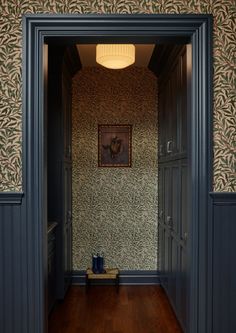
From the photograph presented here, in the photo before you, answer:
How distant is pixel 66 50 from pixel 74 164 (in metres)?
1.43

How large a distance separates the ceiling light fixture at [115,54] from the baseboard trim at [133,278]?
262cm

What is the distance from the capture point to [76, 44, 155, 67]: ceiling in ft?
13.7

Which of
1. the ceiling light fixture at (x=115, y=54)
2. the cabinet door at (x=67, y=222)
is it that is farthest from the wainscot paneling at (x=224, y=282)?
the cabinet door at (x=67, y=222)

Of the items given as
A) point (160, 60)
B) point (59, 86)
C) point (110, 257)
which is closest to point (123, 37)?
point (59, 86)

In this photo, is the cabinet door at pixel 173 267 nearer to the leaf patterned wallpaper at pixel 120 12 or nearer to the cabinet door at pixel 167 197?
the cabinet door at pixel 167 197

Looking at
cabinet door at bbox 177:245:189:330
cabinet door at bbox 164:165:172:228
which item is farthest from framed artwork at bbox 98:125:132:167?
cabinet door at bbox 177:245:189:330

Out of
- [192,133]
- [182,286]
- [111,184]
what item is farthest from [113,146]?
[192,133]

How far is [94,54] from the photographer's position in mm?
4426

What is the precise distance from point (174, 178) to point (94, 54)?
173 cm

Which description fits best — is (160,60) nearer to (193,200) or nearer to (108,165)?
(108,165)

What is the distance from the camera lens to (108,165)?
4918 millimetres

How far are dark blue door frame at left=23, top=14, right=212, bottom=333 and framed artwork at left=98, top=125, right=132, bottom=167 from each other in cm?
254

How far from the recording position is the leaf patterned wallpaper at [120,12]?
2.38 m

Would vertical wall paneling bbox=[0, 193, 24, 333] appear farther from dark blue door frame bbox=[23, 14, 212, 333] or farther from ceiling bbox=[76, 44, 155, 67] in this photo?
ceiling bbox=[76, 44, 155, 67]
